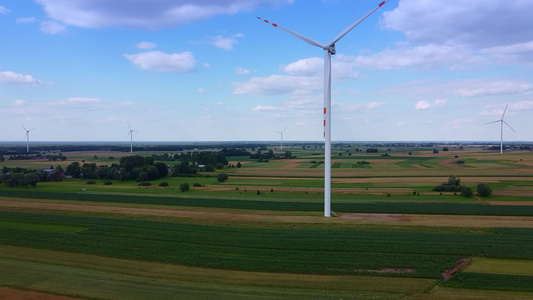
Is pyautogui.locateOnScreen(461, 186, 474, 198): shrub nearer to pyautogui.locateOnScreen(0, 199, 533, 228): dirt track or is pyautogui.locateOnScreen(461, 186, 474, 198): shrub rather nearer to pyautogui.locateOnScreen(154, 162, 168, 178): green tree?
pyautogui.locateOnScreen(0, 199, 533, 228): dirt track

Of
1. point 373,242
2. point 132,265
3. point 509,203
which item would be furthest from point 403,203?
point 132,265

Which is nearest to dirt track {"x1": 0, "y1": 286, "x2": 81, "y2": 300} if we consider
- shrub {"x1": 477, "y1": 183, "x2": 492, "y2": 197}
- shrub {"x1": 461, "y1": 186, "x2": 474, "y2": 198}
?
shrub {"x1": 461, "y1": 186, "x2": 474, "y2": 198}

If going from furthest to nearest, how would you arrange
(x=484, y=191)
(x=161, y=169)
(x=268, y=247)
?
(x=161, y=169) < (x=484, y=191) < (x=268, y=247)

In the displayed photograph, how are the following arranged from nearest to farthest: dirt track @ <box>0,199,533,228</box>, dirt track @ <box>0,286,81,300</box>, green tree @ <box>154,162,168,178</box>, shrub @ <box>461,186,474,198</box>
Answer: dirt track @ <box>0,286,81,300</box> → dirt track @ <box>0,199,533,228</box> → shrub @ <box>461,186,474,198</box> → green tree @ <box>154,162,168,178</box>

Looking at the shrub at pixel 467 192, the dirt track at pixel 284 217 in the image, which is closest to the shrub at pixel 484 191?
the shrub at pixel 467 192

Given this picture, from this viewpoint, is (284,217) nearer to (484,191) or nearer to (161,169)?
(484,191)

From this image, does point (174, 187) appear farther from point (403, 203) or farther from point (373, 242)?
point (373, 242)

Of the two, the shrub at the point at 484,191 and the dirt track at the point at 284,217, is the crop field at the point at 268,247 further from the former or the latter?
the shrub at the point at 484,191

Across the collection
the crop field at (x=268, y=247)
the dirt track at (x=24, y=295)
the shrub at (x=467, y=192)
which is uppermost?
the shrub at (x=467, y=192)

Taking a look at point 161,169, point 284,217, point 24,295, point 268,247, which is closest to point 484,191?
point 284,217
